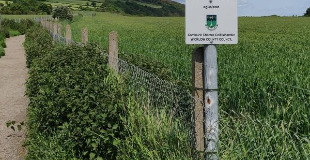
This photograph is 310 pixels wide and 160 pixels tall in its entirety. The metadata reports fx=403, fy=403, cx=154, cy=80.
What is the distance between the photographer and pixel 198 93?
3375 mm

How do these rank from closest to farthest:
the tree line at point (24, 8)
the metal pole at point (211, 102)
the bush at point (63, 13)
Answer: the metal pole at point (211, 102), the bush at point (63, 13), the tree line at point (24, 8)

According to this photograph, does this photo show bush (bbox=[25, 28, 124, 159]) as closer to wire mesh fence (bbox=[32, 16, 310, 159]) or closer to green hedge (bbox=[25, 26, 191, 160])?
green hedge (bbox=[25, 26, 191, 160])

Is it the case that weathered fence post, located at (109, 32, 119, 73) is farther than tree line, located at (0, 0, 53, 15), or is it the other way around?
tree line, located at (0, 0, 53, 15)

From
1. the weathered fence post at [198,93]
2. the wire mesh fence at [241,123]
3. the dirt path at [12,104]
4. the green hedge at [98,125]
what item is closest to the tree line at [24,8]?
the dirt path at [12,104]

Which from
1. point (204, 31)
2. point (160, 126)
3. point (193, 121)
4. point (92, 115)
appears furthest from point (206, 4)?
point (92, 115)

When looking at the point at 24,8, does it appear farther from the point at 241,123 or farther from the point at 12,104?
the point at 241,123

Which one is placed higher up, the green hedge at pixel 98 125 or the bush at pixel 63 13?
the bush at pixel 63 13

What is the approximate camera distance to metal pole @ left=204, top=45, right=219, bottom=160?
329cm

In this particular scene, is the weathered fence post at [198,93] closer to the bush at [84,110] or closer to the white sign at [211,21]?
the white sign at [211,21]

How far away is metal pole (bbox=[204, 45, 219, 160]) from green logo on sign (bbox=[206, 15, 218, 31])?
0.16 metres

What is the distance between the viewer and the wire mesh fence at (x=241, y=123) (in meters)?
3.34

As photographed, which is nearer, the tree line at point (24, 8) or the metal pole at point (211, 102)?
the metal pole at point (211, 102)

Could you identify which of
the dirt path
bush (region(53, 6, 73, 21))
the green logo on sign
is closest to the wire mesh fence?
the green logo on sign

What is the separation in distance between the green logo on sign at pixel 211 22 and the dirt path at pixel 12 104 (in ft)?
13.4
